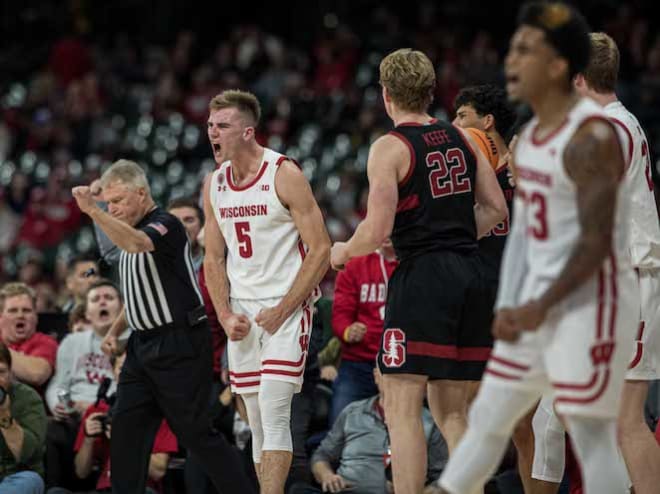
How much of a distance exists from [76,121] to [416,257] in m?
13.0

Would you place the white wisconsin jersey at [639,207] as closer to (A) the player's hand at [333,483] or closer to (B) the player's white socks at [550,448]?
(B) the player's white socks at [550,448]

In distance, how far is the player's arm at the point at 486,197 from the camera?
19.3 feet

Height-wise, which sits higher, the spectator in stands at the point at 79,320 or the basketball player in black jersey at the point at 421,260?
the basketball player in black jersey at the point at 421,260

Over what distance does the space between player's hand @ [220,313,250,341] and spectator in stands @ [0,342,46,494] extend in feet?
5.27

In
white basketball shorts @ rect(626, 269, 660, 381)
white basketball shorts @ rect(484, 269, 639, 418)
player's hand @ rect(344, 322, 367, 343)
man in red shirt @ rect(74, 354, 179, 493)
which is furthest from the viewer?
player's hand @ rect(344, 322, 367, 343)

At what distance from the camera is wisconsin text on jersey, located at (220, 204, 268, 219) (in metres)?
6.51

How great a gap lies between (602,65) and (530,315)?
6.60ft

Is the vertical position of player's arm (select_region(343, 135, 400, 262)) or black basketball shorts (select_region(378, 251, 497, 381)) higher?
player's arm (select_region(343, 135, 400, 262))

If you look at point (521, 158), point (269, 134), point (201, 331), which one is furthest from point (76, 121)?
point (521, 158)

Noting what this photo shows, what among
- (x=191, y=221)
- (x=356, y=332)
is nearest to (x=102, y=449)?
(x=191, y=221)

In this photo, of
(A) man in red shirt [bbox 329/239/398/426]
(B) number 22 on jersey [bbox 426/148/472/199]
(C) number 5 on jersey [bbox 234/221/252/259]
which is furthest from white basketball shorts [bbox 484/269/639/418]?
(A) man in red shirt [bbox 329/239/398/426]

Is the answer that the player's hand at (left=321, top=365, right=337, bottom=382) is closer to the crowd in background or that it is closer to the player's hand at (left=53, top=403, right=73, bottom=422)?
the player's hand at (left=53, top=403, right=73, bottom=422)

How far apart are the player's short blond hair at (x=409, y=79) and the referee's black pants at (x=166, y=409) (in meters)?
1.98

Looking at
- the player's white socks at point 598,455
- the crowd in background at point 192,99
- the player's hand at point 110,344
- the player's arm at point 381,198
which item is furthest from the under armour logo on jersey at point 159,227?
the crowd in background at point 192,99
